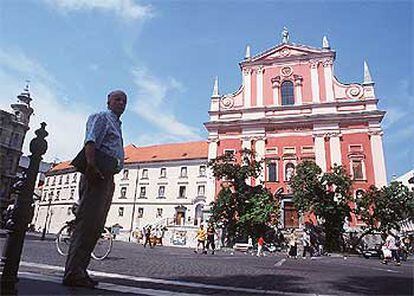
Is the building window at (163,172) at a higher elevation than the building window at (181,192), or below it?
higher

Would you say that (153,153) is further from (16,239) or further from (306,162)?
(16,239)

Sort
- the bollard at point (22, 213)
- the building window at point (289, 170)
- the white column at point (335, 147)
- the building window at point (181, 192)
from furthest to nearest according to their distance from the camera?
the building window at point (181, 192)
the building window at point (289, 170)
the white column at point (335, 147)
the bollard at point (22, 213)

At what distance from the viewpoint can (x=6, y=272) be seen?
109 inches

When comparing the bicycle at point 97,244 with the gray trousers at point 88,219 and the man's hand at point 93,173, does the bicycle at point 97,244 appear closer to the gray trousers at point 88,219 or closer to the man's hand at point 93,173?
the gray trousers at point 88,219

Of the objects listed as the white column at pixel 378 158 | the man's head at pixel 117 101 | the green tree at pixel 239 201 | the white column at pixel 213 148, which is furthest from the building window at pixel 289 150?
the man's head at pixel 117 101

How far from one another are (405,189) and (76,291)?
95.8 ft

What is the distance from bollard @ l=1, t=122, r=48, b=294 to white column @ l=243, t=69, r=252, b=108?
34077 mm

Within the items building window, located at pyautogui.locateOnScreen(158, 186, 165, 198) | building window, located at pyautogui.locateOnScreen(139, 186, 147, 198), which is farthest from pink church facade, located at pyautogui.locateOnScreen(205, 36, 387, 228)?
building window, located at pyautogui.locateOnScreen(139, 186, 147, 198)

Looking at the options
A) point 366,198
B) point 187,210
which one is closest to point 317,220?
point 366,198

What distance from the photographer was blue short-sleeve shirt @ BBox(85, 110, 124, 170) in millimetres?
3609

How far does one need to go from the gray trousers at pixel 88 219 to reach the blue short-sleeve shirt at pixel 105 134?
0.97 ft

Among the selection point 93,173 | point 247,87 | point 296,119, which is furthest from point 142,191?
point 93,173

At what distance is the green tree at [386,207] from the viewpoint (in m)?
26.3

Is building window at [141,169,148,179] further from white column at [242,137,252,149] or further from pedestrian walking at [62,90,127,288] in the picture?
pedestrian walking at [62,90,127,288]
